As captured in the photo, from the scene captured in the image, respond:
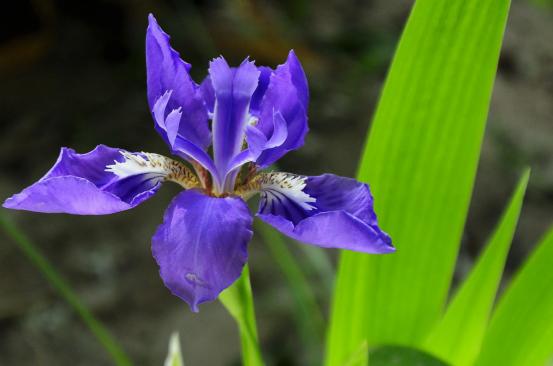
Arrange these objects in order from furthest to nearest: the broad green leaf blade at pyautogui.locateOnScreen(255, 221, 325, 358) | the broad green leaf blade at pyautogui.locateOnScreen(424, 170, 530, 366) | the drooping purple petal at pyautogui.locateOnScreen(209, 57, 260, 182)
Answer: the broad green leaf blade at pyautogui.locateOnScreen(255, 221, 325, 358)
the broad green leaf blade at pyautogui.locateOnScreen(424, 170, 530, 366)
the drooping purple petal at pyautogui.locateOnScreen(209, 57, 260, 182)

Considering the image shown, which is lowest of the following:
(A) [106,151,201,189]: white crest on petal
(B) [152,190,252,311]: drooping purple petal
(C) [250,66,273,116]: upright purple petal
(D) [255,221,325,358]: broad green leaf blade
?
(D) [255,221,325,358]: broad green leaf blade

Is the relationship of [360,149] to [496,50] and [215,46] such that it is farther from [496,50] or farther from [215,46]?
[496,50]

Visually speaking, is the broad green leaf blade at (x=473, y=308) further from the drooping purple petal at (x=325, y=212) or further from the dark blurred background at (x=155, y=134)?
the dark blurred background at (x=155, y=134)

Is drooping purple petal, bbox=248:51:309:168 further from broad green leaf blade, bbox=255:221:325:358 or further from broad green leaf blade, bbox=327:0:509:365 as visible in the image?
broad green leaf blade, bbox=255:221:325:358

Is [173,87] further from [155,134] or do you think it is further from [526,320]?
[155,134]

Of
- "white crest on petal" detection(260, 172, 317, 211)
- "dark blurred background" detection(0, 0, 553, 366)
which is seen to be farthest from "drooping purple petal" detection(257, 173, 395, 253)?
"dark blurred background" detection(0, 0, 553, 366)

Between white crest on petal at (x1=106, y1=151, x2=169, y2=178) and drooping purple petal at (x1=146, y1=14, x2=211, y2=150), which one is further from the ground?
drooping purple petal at (x1=146, y1=14, x2=211, y2=150)
